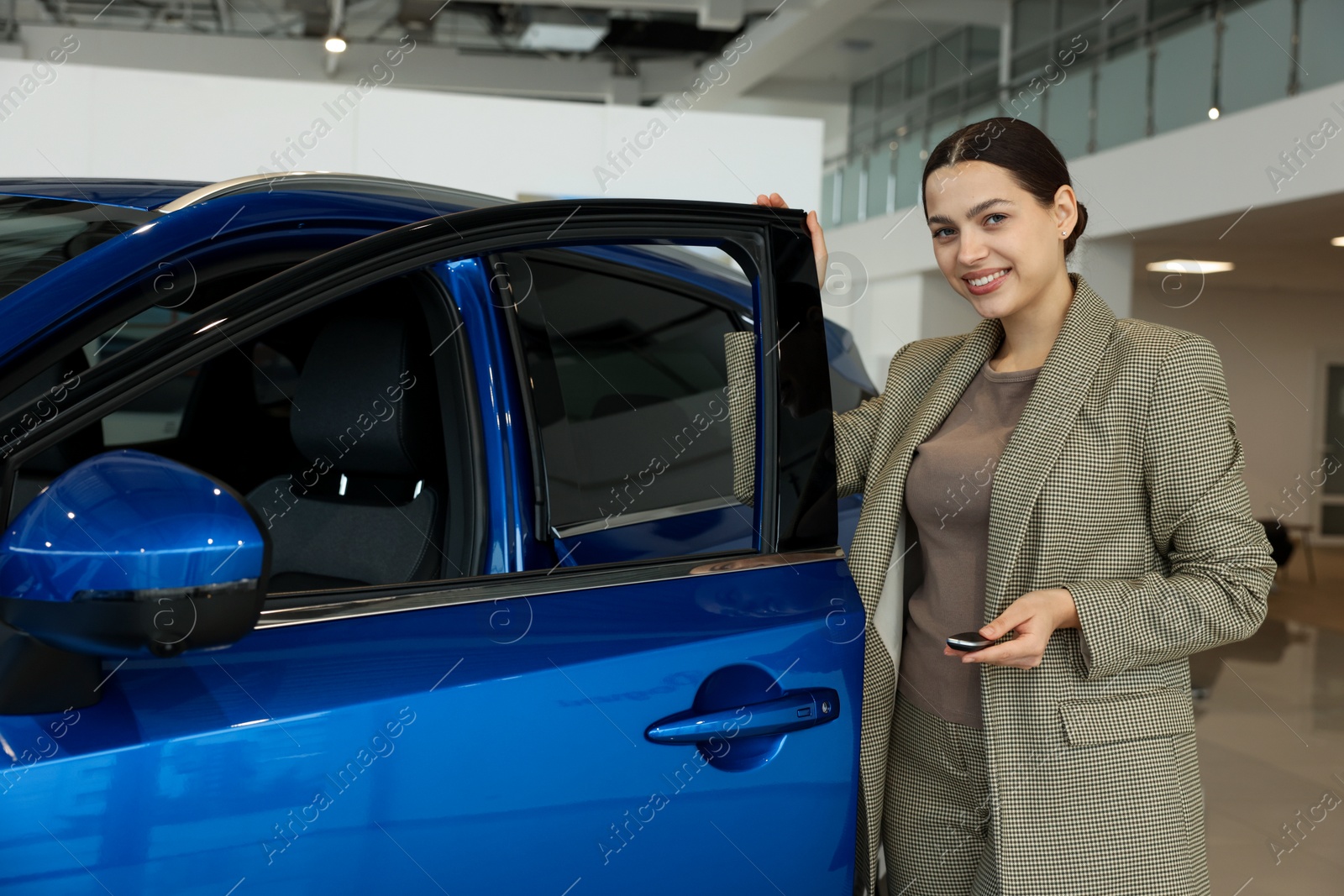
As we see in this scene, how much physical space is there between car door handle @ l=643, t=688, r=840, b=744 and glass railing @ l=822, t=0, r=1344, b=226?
6.22 metres

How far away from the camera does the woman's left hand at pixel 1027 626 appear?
1.09m

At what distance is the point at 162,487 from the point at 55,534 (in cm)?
7

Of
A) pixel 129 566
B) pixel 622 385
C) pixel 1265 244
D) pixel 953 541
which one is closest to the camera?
pixel 129 566

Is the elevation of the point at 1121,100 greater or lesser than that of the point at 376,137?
greater

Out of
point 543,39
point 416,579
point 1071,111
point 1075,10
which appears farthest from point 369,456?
point 543,39

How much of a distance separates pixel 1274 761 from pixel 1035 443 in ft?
11.8

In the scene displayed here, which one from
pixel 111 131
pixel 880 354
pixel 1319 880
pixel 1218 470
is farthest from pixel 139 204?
pixel 880 354

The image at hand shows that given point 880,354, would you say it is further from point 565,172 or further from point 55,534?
point 55,534

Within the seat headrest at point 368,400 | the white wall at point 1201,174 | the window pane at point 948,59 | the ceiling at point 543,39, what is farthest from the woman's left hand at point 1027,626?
the window pane at point 948,59

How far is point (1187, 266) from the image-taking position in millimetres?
10789

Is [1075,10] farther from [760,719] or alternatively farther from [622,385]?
[760,719]

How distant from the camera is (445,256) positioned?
99 centimetres

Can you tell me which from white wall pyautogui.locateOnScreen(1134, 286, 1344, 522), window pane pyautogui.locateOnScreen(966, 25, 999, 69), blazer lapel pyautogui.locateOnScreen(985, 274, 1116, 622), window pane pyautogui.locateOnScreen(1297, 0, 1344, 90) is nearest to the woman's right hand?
blazer lapel pyautogui.locateOnScreen(985, 274, 1116, 622)

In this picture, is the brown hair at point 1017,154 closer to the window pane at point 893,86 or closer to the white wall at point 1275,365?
the white wall at point 1275,365
